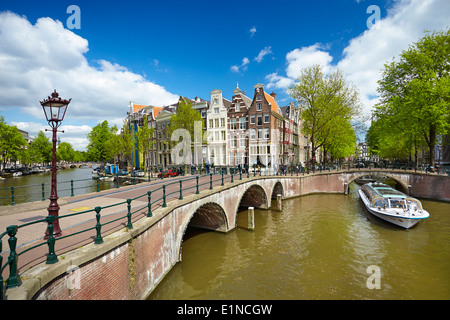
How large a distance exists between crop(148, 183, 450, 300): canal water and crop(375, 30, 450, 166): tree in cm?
1197

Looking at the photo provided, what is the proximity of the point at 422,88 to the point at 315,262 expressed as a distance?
82.0 feet

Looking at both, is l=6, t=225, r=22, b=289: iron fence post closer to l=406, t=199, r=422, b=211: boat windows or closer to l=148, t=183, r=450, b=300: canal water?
l=148, t=183, r=450, b=300: canal water

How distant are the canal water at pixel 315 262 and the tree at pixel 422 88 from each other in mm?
11975

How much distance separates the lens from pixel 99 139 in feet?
204

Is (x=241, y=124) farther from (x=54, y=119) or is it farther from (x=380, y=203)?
(x=54, y=119)

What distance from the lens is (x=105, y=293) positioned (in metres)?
5.63

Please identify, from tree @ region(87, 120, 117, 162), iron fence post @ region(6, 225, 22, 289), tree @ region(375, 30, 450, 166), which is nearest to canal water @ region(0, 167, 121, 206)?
iron fence post @ region(6, 225, 22, 289)

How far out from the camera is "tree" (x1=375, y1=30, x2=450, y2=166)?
75.8 ft

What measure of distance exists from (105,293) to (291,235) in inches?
480

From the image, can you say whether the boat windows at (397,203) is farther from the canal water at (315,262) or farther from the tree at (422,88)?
the tree at (422,88)
